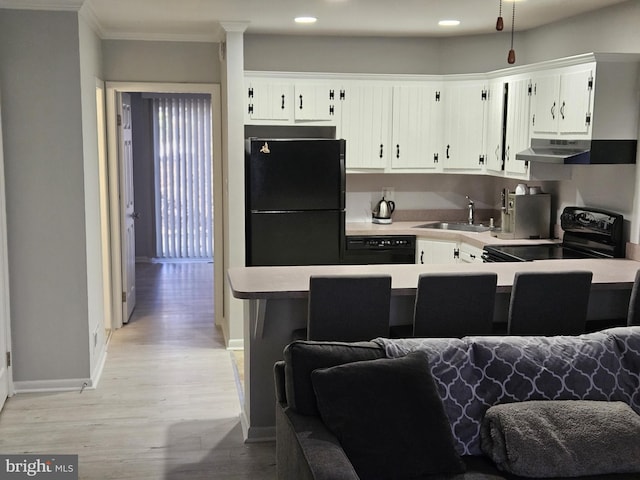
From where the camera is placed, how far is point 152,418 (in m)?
4.48

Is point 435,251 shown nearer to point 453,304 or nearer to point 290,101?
point 290,101

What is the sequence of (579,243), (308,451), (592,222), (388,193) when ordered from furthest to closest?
(388,193) → (579,243) → (592,222) → (308,451)

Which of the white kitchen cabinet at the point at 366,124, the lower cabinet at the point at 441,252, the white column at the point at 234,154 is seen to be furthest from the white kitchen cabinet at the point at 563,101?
the white column at the point at 234,154

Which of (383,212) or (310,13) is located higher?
(310,13)

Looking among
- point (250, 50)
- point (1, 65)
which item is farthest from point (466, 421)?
point (250, 50)

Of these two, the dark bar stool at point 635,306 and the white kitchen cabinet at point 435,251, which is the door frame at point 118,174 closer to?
the white kitchen cabinet at point 435,251

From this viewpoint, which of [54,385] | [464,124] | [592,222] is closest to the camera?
[54,385]

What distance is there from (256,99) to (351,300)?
2.82 m

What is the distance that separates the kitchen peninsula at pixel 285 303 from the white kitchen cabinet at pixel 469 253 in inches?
52.3

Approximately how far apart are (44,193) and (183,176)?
4.87 meters

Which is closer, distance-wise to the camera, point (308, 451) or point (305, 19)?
point (308, 451)

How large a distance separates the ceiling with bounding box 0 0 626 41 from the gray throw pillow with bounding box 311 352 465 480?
9.00ft

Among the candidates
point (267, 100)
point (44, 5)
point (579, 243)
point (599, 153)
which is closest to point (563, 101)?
point (599, 153)

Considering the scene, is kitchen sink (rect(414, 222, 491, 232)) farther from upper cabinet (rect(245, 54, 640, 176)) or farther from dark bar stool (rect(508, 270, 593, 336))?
dark bar stool (rect(508, 270, 593, 336))
